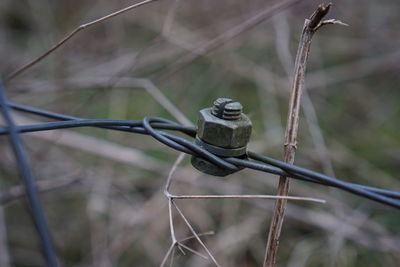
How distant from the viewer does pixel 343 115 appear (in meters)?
2.71

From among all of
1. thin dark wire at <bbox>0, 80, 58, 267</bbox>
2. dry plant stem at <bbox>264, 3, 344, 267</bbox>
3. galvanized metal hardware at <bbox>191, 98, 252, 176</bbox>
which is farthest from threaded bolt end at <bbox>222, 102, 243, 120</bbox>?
thin dark wire at <bbox>0, 80, 58, 267</bbox>

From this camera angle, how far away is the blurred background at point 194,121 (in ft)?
5.80

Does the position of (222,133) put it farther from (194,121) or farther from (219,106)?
(194,121)

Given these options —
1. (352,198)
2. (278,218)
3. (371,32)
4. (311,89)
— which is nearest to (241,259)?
(352,198)

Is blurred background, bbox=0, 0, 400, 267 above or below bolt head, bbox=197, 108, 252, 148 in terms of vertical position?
below

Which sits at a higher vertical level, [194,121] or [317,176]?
[317,176]

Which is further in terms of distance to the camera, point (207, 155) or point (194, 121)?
point (194, 121)

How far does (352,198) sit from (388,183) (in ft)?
0.66

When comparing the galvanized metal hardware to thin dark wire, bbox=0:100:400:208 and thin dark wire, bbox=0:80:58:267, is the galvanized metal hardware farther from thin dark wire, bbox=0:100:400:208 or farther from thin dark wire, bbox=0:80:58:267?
thin dark wire, bbox=0:80:58:267

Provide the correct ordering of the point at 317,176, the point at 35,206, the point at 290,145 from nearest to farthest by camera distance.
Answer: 1. the point at 35,206
2. the point at 317,176
3. the point at 290,145

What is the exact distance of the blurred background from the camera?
1.77 meters

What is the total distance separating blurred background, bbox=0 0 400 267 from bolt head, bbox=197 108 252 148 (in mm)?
386

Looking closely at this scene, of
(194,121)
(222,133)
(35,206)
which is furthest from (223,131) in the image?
(194,121)

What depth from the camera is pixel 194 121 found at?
256 cm
